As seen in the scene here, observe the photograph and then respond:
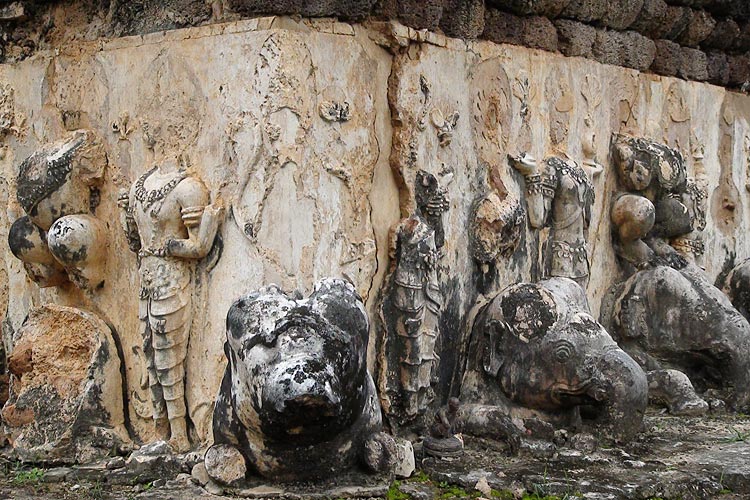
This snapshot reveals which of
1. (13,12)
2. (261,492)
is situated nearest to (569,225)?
(261,492)

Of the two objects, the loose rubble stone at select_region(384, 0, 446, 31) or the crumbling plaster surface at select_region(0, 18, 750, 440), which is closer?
the crumbling plaster surface at select_region(0, 18, 750, 440)

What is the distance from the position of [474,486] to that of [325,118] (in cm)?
186

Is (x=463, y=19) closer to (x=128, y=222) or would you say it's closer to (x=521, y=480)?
(x=128, y=222)

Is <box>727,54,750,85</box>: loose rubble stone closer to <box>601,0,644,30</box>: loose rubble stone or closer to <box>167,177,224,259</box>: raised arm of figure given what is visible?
<box>601,0,644,30</box>: loose rubble stone

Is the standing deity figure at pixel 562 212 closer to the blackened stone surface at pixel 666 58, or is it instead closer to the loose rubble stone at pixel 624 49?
the loose rubble stone at pixel 624 49

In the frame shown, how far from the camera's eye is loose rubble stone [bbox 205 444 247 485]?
5480 mm

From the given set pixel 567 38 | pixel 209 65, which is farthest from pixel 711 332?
pixel 209 65

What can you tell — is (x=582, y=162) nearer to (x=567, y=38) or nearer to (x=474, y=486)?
(x=567, y=38)

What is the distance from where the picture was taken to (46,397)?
20.9ft

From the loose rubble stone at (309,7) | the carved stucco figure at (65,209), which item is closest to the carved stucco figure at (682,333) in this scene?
the loose rubble stone at (309,7)

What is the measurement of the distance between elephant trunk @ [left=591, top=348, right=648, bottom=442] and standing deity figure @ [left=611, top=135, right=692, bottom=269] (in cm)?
168

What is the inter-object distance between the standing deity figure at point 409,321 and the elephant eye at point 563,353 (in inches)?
26.2

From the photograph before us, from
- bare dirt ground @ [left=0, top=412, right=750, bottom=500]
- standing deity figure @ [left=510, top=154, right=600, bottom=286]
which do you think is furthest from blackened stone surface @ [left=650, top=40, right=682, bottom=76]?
bare dirt ground @ [left=0, top=412, right=750, bottom=500]

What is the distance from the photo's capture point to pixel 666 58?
8.57 m
